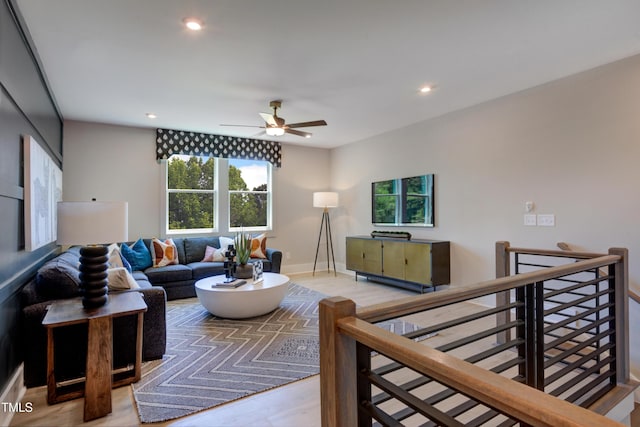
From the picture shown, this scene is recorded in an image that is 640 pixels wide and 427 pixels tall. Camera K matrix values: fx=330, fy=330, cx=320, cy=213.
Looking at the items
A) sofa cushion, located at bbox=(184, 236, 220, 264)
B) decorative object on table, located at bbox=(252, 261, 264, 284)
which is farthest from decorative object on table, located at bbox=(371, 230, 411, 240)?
sofa cushion, located at bbox=(184, 236, 220, 264)

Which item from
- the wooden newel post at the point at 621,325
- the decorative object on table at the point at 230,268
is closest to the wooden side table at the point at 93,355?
the decorative object on table at the point at 230,268

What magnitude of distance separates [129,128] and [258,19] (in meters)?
3.82

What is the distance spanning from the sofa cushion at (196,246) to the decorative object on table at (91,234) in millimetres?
2820

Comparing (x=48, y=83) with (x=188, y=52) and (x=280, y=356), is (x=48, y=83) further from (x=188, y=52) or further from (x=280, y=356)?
(x=280, y=356)

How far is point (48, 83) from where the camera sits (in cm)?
340

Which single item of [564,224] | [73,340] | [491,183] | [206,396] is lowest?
[206,396]

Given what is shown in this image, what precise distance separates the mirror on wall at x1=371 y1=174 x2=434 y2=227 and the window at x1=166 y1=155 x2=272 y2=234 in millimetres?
2093

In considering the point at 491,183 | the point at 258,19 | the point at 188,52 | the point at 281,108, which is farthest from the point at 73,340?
the point at 491,183

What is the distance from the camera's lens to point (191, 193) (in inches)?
225

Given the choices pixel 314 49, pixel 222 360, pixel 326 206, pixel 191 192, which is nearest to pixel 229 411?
pixel 222 360

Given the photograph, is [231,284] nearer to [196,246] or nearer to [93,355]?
[93,355]

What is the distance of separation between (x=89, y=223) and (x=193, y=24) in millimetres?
1578

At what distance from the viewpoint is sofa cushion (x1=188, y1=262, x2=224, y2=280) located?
4.62 m

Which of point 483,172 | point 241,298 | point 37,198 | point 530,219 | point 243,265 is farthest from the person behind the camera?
point 483,172
